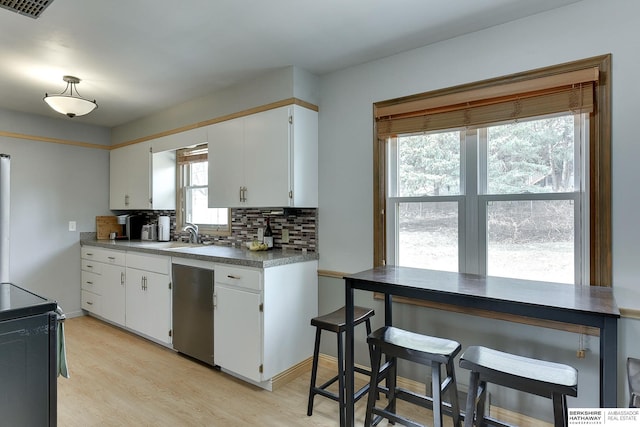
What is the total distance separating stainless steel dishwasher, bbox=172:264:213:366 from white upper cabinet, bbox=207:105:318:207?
0.69 metres

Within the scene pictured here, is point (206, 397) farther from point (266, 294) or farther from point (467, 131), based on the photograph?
point (467, 131)

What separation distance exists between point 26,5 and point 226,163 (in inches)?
66.3

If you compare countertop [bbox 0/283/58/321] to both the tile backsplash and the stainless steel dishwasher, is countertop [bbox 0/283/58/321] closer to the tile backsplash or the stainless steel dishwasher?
the stainless steel dishwasher

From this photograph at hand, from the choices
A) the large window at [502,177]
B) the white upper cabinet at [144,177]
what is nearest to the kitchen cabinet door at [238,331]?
the large window at [502,177]

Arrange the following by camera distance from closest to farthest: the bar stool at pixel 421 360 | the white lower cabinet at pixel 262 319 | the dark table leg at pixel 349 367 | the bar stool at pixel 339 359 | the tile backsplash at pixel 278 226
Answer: the bar stool at pixel 421 360
the dark table leg at pixel 349 367
the bar stool at pixel 339 359
the white lower cabinet at pixel 262 319
the tile backsplash at pixel 278 226

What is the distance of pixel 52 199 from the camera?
166 inches

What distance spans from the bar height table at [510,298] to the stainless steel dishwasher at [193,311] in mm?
1373

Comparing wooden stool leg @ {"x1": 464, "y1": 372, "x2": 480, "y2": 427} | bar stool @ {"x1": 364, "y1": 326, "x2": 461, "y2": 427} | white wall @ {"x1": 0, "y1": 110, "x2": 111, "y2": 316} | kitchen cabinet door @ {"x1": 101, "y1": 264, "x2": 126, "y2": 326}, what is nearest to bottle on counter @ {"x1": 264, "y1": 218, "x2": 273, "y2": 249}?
bar stool @ {"x1": 364, "y1": 326, "x2": 461, "y2": 427}

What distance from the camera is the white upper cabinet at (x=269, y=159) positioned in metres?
2.80

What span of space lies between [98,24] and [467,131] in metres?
2.44

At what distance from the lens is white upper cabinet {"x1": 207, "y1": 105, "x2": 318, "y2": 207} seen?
2803 millimetres

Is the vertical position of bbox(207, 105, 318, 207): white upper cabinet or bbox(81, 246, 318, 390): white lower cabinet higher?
bbox(207, 105, 318, 207): white upper cabinet

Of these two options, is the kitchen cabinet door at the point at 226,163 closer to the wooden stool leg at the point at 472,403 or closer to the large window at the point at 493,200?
the large window at the point at 493,200

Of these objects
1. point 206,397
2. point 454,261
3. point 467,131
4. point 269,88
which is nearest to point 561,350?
point 454,261
